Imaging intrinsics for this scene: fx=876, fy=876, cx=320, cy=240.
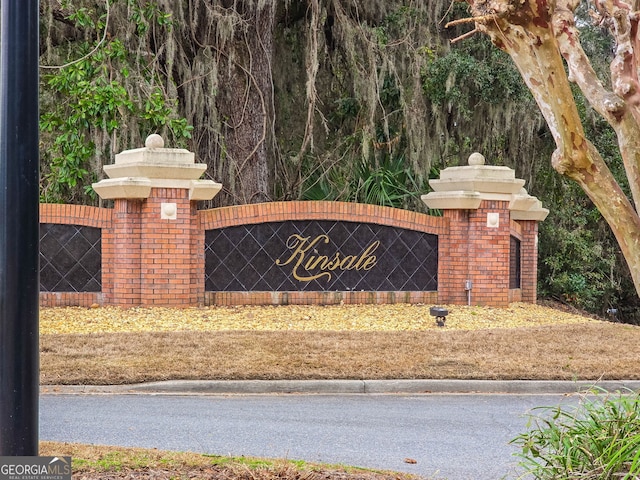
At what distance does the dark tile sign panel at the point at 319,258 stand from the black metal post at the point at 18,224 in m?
11.8

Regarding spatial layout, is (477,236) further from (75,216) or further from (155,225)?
(75,216)

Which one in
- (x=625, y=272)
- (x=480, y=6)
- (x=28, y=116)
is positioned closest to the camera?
(x=28, y=116)

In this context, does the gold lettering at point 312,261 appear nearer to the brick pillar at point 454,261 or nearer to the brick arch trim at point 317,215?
the brick arch trim at point 317,215

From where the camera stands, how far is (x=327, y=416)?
8.47m

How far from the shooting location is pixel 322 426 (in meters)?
7.94

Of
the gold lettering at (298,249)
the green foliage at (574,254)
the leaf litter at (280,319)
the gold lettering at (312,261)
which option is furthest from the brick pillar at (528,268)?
the gold lettering at (298,249)

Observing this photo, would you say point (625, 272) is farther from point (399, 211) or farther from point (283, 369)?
point (283, 369)

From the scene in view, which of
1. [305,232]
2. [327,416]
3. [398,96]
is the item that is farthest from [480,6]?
[398,96]

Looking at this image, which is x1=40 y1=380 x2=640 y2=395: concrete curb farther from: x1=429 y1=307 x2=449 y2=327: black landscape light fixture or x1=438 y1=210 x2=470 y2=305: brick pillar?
x1=438 y1=210 x2=470 y2=305: brick pillar

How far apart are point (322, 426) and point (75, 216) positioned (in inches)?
357

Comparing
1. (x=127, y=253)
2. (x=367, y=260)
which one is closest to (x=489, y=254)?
(x=367, y=260)

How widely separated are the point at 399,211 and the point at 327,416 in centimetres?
879

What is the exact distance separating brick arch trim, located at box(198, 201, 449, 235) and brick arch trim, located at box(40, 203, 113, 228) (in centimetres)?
172

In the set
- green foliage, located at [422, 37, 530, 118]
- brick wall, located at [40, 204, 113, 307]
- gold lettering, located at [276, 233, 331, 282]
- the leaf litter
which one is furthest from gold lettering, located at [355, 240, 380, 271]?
green foliage, located at [422, 37, 530, 118]
